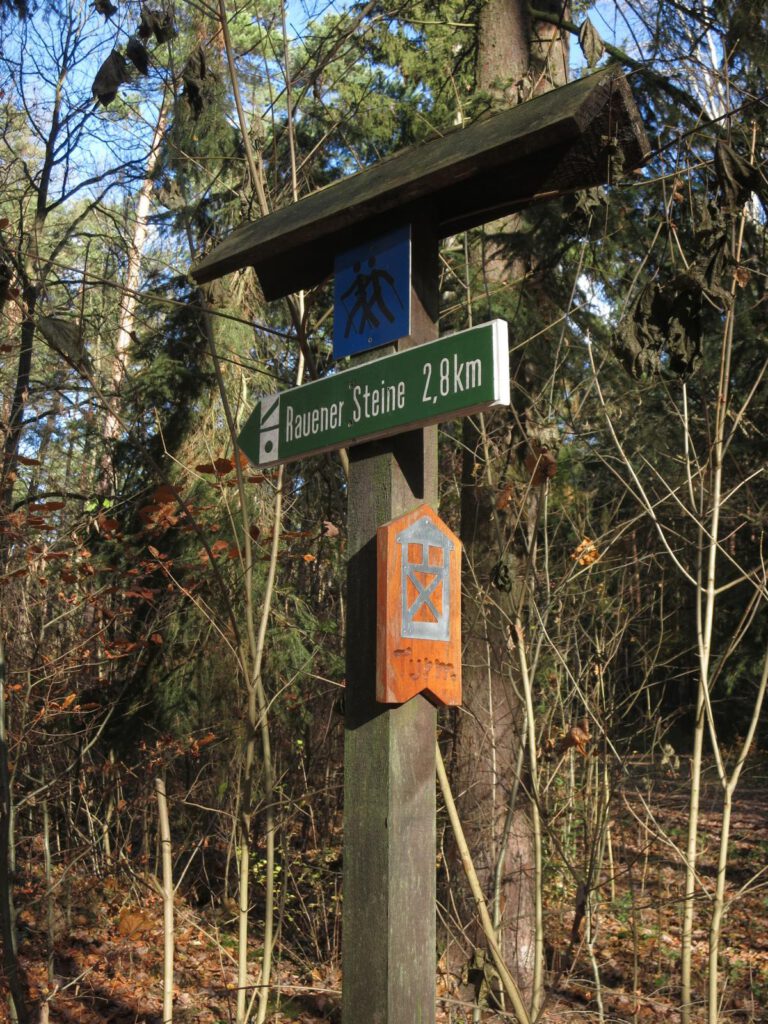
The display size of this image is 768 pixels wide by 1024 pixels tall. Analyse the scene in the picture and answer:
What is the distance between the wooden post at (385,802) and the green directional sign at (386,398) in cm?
11

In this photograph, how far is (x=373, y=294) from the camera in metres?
2.68

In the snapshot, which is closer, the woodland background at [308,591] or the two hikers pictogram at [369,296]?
the two hikers pictogram at [369,296]

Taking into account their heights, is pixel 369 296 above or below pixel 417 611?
above

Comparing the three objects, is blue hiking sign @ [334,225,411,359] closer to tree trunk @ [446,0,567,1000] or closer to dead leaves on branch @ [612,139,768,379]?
dead leaves on branch @ [612,139,768,379]

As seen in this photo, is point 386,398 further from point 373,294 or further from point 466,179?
point 466,179

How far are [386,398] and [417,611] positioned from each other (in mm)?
546

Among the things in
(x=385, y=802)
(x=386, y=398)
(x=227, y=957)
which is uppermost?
(x=386, y=398)

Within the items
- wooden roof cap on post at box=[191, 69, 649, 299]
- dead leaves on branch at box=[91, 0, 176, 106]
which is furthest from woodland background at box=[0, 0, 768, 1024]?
wooden roof cap on post at box=[191, 69, 649, 299]

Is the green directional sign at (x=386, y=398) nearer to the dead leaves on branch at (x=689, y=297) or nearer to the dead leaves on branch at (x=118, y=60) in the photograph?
the dead leaves on branch at (x=689, y=297)

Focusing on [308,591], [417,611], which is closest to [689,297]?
[417,611]

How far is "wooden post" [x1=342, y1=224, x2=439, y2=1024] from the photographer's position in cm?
233

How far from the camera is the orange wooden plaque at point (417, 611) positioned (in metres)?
2.37

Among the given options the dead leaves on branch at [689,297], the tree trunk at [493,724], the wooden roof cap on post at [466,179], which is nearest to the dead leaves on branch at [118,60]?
the wooden roof cap on post at [466,179]

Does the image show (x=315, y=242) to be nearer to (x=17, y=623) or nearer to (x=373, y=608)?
(x=373, y=608)
